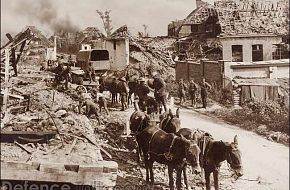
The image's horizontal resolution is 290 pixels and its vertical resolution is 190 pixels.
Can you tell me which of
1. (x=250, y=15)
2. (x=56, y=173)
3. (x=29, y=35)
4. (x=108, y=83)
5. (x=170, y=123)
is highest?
(x=250, y=15)

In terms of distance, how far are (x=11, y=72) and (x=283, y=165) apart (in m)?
1.60

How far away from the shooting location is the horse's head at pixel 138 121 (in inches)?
103

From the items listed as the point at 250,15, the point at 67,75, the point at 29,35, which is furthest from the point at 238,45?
the point at 29,35

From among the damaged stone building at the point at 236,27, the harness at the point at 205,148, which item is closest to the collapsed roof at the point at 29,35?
the damaged stone building at the point at 236,27

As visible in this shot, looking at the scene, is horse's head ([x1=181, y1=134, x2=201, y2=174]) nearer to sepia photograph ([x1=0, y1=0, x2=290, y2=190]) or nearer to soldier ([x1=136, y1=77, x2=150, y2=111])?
sepia photograph ([x1=0, y1=0, x2=290, y2=190])

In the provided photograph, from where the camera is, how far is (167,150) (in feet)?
8.30

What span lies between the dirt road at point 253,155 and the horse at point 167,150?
0.20m

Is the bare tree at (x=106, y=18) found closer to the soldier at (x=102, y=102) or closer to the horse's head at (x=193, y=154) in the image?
the soldier at (x=102, y=102)

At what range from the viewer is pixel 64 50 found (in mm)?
2592

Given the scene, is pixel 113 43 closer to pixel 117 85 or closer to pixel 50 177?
pixel 117 85

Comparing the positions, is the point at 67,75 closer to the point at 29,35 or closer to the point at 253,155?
the point at 29,35

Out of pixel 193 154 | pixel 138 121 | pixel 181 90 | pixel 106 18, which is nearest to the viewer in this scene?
pixel 193 154

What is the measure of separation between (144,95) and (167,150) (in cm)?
36

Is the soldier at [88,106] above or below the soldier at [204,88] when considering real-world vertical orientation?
below
